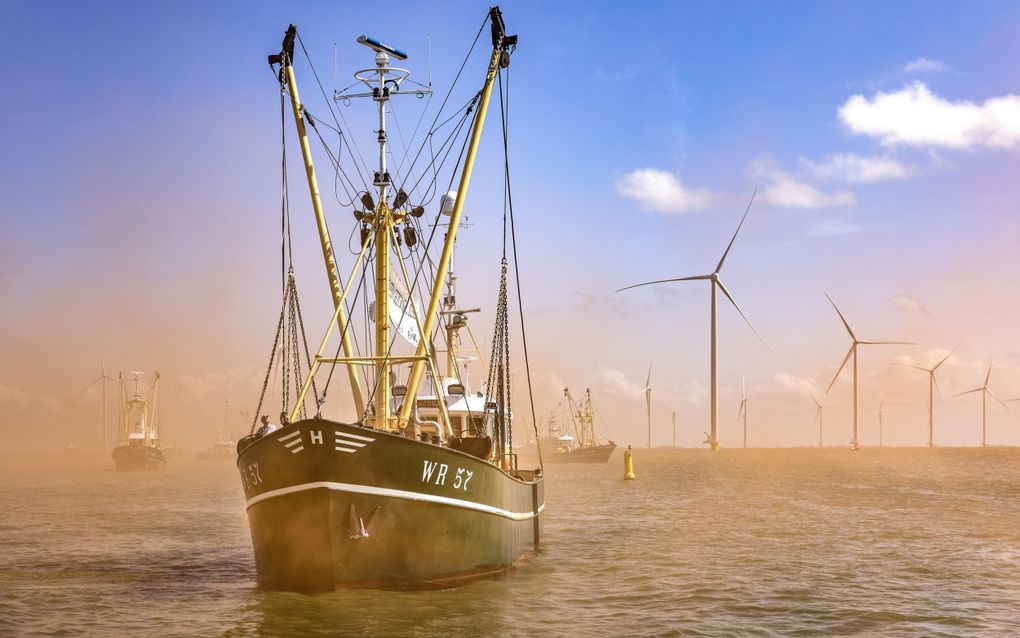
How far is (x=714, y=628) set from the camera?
68.6 ft

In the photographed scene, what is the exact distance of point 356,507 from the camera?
68.5ft

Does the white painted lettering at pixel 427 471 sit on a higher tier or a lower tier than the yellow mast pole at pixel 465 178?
lower

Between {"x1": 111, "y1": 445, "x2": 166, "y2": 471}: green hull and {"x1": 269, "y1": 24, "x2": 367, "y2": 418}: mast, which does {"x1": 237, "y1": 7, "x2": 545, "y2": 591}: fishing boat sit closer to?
{"x1": 269, "y1": 24, "x2": 367, "y2": 418}: mast

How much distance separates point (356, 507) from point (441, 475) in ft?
7.43

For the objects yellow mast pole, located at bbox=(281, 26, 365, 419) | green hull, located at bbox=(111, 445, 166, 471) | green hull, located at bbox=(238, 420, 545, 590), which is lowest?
green hull, located at bbox=(111, 445, 166, 471)

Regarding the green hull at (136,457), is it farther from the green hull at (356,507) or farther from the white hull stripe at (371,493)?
the white hull stripe at (371,493)

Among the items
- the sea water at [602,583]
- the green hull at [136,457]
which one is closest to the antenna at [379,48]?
the sea water at [602,583]

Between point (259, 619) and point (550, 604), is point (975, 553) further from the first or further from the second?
point (259, 619)

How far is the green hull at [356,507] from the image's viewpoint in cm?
2073

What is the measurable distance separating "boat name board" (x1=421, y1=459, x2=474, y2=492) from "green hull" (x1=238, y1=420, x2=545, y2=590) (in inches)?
0.9

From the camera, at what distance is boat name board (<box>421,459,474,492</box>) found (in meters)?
21.9

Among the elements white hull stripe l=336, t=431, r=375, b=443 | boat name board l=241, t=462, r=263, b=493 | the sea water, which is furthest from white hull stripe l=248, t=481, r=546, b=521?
the sea water

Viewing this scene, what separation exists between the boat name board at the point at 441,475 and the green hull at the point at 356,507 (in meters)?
0.02

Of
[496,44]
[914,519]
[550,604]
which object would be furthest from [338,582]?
[914,519]
